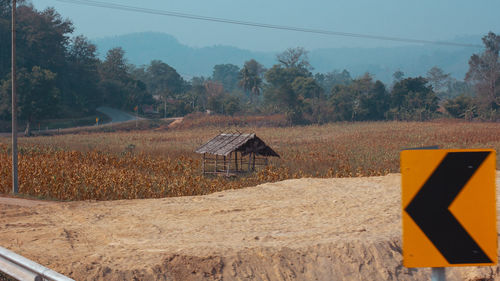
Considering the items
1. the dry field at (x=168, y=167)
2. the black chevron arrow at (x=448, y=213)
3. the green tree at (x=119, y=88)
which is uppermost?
the green tree at (x=119, y=88)

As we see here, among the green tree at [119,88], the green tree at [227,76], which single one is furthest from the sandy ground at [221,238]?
the green tree at [227,76]

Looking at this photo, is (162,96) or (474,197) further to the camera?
(162,96)

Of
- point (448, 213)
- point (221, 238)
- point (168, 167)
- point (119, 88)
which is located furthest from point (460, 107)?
point (448, 213)

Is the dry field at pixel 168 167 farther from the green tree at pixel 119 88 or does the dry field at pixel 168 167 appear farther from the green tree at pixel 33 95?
the green tree at pixel 119 88

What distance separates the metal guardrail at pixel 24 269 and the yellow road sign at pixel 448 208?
4179 millimetres

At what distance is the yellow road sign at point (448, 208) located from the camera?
2.52 meters

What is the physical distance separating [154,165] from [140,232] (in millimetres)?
13411

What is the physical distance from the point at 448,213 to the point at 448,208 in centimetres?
3

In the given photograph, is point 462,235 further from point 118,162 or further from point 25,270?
point 118,162

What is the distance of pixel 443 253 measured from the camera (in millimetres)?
2555

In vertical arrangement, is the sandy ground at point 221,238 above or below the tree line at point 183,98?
below

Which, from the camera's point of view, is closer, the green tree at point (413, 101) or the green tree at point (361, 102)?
the green tree at point (413, 101)

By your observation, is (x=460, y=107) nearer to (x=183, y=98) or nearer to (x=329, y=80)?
(x=183, y=98)

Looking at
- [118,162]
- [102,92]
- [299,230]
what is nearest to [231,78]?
[102,92]
